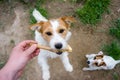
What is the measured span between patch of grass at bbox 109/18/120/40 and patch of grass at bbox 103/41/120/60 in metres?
0.13

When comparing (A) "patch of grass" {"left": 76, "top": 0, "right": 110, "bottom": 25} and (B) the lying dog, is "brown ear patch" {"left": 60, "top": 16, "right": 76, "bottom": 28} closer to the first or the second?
(B) the lying dog

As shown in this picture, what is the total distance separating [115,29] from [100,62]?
2.60 ft

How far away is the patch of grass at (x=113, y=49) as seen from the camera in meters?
4.33

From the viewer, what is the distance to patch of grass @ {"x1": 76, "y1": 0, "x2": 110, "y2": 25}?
15.3 feet

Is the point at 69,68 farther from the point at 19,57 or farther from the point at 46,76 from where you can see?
the point at 19,57

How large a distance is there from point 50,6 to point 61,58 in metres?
1.05

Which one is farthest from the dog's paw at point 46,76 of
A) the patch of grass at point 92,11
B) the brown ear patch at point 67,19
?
the patch of grass at point 92,11

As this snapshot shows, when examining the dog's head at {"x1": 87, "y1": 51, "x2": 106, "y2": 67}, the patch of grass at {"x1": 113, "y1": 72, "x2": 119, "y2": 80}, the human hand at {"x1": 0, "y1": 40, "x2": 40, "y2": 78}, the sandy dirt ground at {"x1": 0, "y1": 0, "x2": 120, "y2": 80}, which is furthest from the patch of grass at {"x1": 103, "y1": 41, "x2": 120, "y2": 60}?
the human hand at {"x1": 0, "y1": 40, "x2": 40, "y2": 78}

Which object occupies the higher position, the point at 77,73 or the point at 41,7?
the point at 41,7

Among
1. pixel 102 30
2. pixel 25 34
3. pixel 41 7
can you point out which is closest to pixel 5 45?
pixel 25 34

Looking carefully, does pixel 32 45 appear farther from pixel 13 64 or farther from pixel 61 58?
pixel 61 58

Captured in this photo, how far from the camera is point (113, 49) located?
14.4ft

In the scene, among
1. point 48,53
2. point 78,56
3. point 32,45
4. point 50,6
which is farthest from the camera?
point 50,6

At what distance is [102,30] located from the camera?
4664mm
